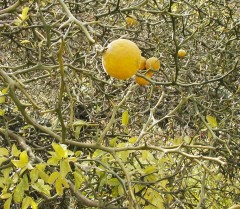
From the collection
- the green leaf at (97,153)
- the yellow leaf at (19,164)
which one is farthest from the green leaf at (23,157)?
the green leaf at (97,153)

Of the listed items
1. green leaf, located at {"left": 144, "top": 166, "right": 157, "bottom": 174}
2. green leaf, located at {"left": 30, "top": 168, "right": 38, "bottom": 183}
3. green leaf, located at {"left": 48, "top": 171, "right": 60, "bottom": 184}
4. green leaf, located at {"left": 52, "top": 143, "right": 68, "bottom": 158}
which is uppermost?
green leaf, located at {"left": 52, "top": 143, "right": 68, "bottom": 158}

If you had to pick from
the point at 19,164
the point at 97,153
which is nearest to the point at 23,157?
the point at 19,164

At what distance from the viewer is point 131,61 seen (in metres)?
1.22

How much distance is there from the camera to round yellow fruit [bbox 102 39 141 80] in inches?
47.3

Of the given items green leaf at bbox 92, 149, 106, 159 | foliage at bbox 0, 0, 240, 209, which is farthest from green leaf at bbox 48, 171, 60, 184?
green leaf at bbox 92, 149, 106, 159

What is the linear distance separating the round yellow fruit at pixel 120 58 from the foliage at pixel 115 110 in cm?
12

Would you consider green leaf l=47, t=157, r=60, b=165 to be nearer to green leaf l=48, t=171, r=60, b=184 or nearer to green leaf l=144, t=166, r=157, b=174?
green leaf l=48, t=171, r=60, b=184

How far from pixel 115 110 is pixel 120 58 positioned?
0.18 m

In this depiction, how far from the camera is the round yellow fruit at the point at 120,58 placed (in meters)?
1.20

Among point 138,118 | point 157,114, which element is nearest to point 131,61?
point 138,118

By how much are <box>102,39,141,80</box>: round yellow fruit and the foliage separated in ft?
0.39

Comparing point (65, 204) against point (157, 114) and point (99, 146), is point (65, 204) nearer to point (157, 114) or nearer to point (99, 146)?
point (99, 146)

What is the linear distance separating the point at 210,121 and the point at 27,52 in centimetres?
82

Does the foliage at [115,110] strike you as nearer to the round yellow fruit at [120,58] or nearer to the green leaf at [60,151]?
the green leaf at [60,151]
